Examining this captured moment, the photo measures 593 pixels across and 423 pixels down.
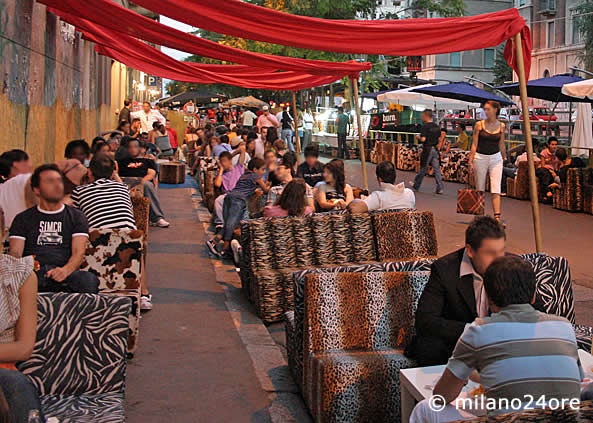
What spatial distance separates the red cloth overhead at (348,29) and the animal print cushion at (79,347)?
2.88 m

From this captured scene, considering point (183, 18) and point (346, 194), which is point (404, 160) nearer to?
point (346, 194)

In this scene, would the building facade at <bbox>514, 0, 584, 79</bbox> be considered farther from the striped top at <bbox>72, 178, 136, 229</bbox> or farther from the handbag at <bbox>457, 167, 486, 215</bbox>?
the striped top at <bbox>72, 178, 136, 229</bbox>

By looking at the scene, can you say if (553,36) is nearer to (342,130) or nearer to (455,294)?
(342,130)

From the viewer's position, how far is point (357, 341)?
4926 millimetres

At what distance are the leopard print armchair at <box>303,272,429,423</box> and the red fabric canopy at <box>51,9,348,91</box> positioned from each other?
23.3 feet

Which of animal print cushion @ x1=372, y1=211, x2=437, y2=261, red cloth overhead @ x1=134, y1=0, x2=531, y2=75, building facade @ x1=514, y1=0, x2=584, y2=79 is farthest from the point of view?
building facade @ x1=514, y1=0, x2=584, y2=79

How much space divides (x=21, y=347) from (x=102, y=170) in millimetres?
4504

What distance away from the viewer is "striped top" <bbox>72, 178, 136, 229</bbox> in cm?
741

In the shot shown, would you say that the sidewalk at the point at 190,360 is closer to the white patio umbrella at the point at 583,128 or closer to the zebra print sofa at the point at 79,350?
the zebra print sofa at the point at 79,350

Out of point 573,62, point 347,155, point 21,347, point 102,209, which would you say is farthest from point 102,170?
point 573,62

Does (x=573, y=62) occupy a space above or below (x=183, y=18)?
above

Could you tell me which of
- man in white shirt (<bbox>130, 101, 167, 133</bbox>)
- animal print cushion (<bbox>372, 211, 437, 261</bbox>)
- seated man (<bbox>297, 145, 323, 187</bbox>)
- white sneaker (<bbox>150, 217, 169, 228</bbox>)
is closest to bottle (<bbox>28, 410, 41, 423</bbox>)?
animal print cushion (<bbox>372, 211, 437, 261</bbox>)

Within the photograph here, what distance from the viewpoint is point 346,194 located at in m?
9.73

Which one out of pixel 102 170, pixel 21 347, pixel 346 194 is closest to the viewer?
pixel 21 347
